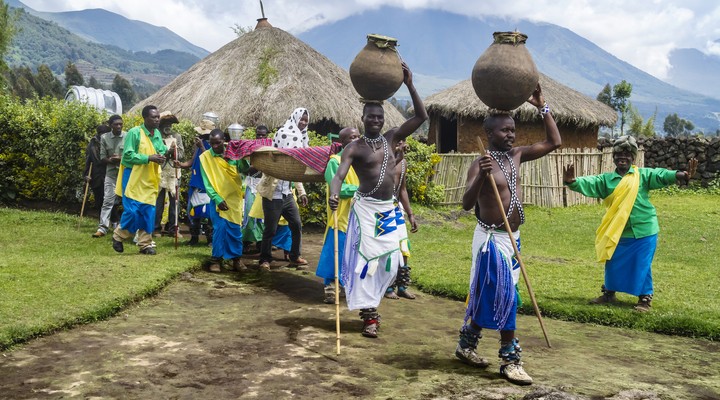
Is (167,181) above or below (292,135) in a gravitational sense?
below

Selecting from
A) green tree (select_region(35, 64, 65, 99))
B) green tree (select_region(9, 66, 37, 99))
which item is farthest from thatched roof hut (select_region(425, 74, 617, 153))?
green tree (select_region(35, 64, 65, 99))

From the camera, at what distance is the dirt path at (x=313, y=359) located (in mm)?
4676

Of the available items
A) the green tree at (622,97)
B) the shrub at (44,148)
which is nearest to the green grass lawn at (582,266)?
the shrub at (44,148)

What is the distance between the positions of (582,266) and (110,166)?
24.1 feet

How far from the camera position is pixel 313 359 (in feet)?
17.6

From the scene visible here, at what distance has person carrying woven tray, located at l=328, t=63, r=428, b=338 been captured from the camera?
→ 249 inches

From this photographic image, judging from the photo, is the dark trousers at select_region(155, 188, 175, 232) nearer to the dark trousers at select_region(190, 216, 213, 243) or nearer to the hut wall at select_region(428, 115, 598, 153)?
the dark trousers at select_region(190, 216, 213, 243)

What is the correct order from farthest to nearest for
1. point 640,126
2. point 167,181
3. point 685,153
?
point 640,126 < point 685,153 < point 167,181

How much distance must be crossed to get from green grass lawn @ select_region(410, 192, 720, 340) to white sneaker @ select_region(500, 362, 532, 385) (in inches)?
95.7

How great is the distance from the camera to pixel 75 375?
483 cm

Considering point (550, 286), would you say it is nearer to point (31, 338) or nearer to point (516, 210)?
point (516, 210)

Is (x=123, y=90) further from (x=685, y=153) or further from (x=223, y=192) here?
(x=223, y=192)

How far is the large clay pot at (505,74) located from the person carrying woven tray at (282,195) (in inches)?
152

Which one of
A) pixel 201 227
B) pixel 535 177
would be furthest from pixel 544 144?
pixel 535 177
